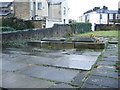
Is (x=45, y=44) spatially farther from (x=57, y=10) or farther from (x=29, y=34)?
(x=57, y=10)

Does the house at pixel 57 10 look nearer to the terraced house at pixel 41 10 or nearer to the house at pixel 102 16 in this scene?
the terraced house at pixel 41 10

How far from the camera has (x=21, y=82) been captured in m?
2.81

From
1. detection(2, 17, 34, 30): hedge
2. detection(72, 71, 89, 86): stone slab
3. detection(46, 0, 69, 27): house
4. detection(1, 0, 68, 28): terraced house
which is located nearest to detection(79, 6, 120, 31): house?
detection(1, 0, 68, 28): terraced house

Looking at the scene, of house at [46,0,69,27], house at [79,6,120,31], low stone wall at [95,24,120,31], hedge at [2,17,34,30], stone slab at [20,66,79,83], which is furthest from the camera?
house at [79,6,120,31]

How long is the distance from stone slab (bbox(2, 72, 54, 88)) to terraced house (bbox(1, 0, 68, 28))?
2057cm

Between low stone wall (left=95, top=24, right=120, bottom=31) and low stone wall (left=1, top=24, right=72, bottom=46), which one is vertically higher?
low stone wall (left=95, top=24, right=120, bottom=31)

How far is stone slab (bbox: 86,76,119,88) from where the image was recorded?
265 cm

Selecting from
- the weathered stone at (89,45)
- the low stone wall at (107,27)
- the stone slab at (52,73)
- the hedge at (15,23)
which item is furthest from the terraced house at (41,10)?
the stone slab at (52,73)

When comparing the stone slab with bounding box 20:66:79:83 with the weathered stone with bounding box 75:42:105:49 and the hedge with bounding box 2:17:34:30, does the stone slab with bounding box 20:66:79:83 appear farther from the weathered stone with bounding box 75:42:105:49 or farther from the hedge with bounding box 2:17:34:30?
the hedge with bounding box 2:17:34:30

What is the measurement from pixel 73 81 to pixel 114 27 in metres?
28.4

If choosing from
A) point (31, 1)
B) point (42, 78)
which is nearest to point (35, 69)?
point (42, 78)

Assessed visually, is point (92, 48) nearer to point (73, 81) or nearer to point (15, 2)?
point (73, 81)

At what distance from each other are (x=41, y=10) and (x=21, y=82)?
2820 centimetres

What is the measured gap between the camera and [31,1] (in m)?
27.8
